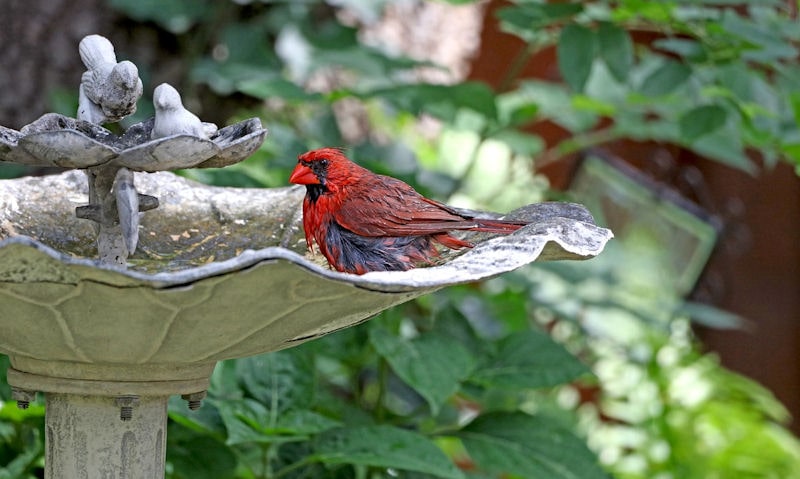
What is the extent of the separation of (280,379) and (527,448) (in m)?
0.48

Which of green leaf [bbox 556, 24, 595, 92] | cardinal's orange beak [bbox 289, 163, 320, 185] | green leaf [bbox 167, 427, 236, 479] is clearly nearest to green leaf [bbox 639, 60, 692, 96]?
green leaf [bbox 556, 24, 595, 92]

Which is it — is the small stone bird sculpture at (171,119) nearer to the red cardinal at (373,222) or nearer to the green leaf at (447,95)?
the red cardinal at (373,222)

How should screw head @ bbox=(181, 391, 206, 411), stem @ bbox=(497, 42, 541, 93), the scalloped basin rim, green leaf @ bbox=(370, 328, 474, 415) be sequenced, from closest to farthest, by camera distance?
the scalloped basin rim → screw head @ bbox=(181, 391, 206, 411) → green leaf @ bbox=(370, 328, 474, 415) → stem @ bbox=(497, 42, 541, 93)

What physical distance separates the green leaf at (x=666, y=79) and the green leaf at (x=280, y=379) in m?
0.91

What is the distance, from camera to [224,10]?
9.59 ft

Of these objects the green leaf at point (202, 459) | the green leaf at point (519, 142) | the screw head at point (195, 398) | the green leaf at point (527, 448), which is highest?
the green leaf at point (519, 142)

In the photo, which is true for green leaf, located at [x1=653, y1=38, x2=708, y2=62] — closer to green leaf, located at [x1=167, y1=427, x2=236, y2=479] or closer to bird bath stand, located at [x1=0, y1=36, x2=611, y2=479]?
bird bath stand, located at [x1=0, y1=36, x2=611, y2=479]

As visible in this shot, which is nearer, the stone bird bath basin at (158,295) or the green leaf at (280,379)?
the stone bird bath basin at (158,295)

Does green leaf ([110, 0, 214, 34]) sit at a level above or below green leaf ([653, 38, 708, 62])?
below

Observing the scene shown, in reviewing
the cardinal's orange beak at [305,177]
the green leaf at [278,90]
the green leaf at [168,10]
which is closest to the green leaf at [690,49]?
the green leaf at [278,90]

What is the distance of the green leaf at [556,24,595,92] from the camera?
211 cm

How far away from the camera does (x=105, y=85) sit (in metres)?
1.35

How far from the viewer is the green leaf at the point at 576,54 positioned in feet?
6.93

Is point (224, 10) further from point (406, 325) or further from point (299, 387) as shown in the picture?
point (299, 387)
